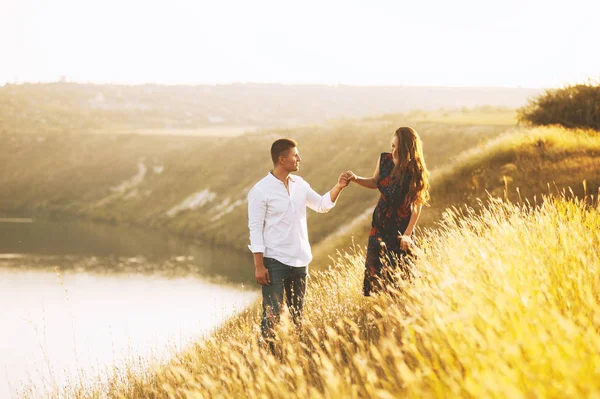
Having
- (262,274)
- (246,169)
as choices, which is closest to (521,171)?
(262,274)

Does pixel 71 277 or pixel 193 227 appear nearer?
pixel 71 277

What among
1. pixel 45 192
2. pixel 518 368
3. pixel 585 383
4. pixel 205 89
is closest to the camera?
pixel 585 383

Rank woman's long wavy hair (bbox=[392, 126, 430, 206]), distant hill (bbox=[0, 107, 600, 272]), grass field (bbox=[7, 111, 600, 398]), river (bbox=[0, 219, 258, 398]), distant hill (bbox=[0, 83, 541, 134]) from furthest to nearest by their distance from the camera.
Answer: distant hill (bbox=[0, 83, 541, 134])
distant hill (bbox=[0, 107, 600, 272])
river (bbox=[0, 219, 258, 398])
woman's long wavy hair (bbox=[392, 126, 430, 206])
grass field (bbox=[7, 111, 600, 398])

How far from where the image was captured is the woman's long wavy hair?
23.2 feet

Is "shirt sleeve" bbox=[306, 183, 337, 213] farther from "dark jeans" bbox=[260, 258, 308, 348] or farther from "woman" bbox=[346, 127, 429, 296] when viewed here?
"dark jeans" bbox=[260, 258, 308, 348]

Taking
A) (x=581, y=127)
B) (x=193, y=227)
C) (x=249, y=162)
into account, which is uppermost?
(x=581, y=127)

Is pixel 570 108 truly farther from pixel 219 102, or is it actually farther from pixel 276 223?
pixel 219 102

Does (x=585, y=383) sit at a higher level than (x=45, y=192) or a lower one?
higher

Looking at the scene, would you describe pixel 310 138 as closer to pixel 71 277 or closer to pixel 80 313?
pixel 71 277

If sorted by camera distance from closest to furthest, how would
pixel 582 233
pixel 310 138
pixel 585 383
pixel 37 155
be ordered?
1. pixel 585 383
2. pixel 582 233
3. pixel 310 138
4. pixel 37 155

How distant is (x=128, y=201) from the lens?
6581cm

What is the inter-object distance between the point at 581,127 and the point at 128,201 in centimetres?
5091

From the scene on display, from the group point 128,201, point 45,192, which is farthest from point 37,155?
point 128,201

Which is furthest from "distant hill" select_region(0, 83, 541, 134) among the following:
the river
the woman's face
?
the woman's face
